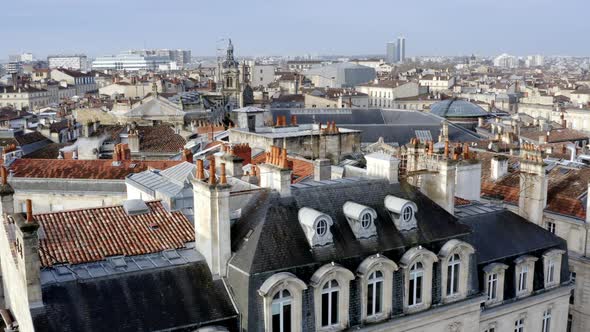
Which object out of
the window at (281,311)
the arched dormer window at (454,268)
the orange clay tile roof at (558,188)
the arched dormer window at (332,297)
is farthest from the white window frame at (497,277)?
the orange clay tile roof at (558,188)

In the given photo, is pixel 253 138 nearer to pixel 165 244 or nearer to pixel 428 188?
pixel 428 188

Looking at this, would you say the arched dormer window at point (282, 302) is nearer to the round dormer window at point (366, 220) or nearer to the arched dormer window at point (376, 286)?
the arched dormer window at point (376, 286)

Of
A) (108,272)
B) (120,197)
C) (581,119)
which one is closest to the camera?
(108,272)

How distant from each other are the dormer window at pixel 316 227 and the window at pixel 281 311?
1.93 m

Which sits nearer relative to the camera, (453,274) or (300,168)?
(453,274)

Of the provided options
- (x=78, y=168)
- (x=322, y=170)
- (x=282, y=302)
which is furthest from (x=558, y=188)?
(x=78, y=168)

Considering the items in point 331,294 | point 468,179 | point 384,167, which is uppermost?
point 384,167

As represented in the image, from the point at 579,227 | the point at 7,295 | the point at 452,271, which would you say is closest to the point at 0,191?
the point at 7,295

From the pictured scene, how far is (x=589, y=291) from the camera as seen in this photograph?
29.9 m

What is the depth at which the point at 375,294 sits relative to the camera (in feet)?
65.2

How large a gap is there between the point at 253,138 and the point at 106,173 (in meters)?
9.01

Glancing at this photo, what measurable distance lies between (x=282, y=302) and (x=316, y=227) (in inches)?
98.4

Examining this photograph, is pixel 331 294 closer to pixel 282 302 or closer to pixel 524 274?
pixel 282 302

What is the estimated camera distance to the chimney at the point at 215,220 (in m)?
18.5
